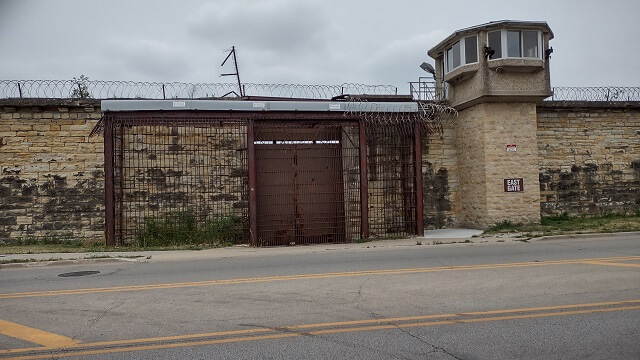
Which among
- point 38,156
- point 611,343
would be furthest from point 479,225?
point 38,156

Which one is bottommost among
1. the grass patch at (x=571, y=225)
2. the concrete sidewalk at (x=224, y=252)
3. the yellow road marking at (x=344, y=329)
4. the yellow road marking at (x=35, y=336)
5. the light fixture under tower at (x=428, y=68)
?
the yellow road marking at (x=344, y=329)

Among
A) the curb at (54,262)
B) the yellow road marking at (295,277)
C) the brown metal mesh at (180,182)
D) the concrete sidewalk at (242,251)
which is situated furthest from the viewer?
the brown metal mesh at (180,182)

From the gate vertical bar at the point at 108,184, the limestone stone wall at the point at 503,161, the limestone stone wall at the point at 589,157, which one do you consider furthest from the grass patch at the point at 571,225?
the gate vertical bar at the point at 108,184

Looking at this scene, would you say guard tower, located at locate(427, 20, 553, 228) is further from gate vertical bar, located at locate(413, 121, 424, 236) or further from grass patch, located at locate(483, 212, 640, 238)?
gate vertical bar, located at locate(413, 121, 424, 236)

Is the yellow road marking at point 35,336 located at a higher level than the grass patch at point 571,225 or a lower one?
lower

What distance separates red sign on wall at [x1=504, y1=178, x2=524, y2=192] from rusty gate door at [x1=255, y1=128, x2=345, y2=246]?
5111 millimetres

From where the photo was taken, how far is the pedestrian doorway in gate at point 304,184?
16.1m

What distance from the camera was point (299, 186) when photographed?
1631 centimetres

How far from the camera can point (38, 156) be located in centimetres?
1551

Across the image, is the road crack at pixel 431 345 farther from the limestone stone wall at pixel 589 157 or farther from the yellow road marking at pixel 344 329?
the limestone stone wall at pixel 589 157

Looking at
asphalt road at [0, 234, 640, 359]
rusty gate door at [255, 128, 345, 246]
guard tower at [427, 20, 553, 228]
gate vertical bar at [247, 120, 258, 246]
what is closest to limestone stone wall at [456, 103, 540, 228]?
guard tower at [427, 20, 553, 228]

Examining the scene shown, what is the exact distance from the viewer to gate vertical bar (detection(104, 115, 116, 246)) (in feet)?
47.9

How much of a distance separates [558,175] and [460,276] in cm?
1142

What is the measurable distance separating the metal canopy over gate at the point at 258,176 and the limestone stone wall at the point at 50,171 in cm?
108
